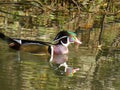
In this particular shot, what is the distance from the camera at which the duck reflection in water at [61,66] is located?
8.09 m

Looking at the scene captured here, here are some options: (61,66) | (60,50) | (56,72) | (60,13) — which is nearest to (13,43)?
(60,50)

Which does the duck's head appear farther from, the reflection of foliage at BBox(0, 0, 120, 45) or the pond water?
the reflection of foliage at BBox(0, 0, 120, 45)

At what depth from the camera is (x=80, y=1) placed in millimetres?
15555

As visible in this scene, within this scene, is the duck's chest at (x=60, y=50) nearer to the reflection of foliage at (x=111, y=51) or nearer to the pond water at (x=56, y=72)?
the pond water at (x=56, y=72)

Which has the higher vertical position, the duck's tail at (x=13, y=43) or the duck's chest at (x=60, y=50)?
the duck's tail at (x=13, y=43)

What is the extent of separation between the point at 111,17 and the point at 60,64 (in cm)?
673

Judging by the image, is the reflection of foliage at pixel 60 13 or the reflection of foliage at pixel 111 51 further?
the reflection of foliage at pixel 60 13

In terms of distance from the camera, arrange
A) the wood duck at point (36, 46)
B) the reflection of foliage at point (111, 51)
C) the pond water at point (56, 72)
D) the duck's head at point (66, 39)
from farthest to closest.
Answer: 1. the duck's head at point (66, 39)
2. the reflection of foliage at point (111, 51)
3. the wood duck at point (36, 46)
4. the pond water at point (56, 72)

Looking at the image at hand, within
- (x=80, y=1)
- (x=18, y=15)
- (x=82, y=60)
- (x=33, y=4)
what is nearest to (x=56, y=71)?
(x=82, y=60)

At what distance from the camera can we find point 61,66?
864 centimetres

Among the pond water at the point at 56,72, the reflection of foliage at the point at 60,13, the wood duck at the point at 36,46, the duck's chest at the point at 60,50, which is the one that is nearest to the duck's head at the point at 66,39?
the wood duck at the point at 36,46

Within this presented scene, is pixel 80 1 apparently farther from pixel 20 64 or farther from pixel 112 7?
pixel 20 64

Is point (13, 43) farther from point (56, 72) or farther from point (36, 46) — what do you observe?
point (56, 72)

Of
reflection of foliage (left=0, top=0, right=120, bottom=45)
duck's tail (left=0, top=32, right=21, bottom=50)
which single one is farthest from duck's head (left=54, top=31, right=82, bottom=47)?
reflection of foliage (left=0, top=0, right=120, bottom=45)
